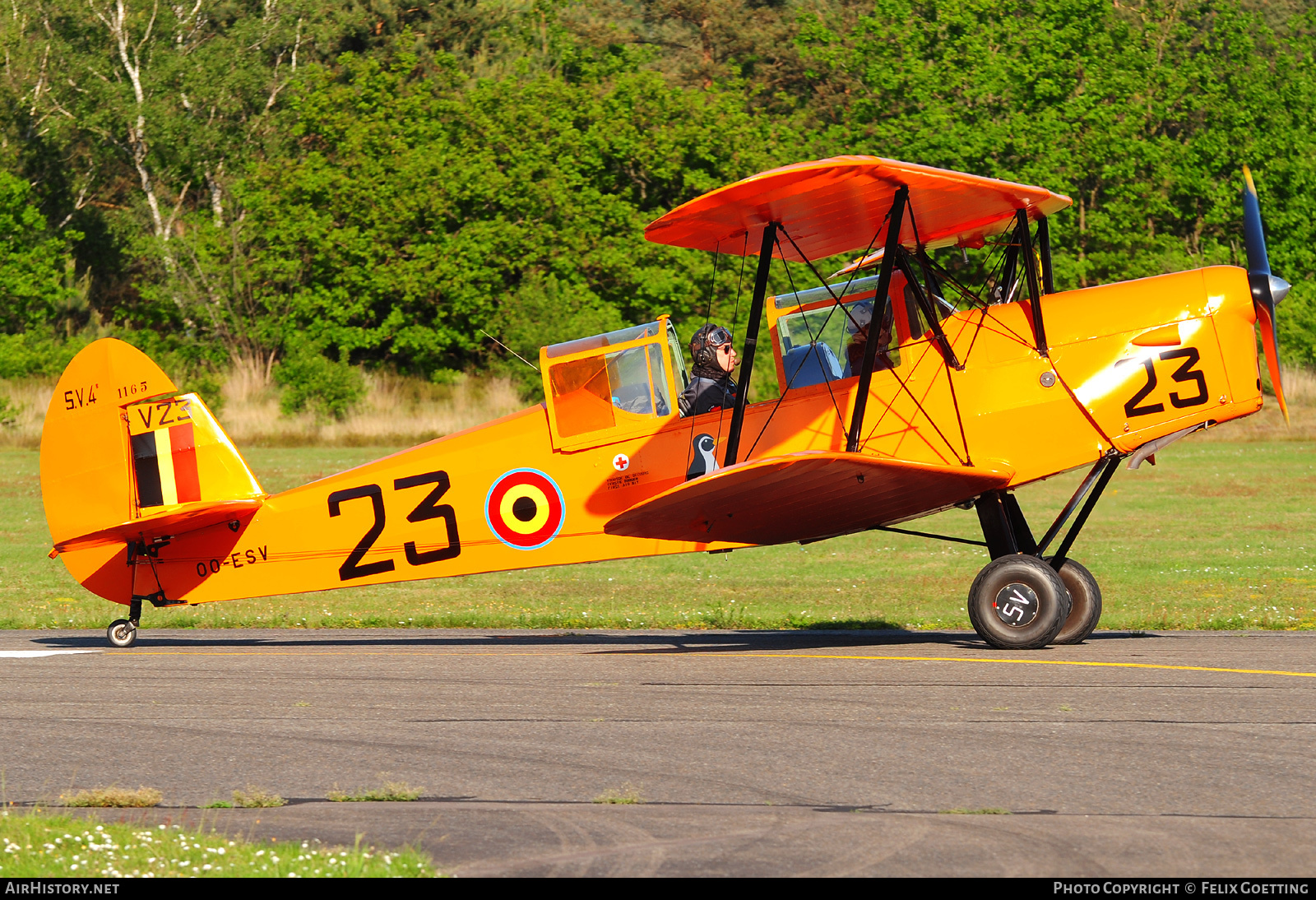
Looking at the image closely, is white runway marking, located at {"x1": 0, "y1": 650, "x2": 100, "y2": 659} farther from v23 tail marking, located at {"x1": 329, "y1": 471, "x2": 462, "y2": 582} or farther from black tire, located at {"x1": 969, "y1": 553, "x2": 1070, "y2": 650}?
black tire, located at {"x1": 969, "y1": 553, "x2": 1070, "y2": 650}

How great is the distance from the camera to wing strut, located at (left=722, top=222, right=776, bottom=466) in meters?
9.51

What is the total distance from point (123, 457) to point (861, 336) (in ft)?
19.3

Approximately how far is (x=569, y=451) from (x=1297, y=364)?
29080 mm

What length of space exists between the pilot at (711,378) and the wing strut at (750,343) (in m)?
0.32

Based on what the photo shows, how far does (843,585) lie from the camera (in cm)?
1636

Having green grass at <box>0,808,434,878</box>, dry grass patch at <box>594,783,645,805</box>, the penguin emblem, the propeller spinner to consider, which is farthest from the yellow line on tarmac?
green grass at <box>0,808,434,878</box>

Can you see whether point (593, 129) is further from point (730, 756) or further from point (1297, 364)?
point (730, 756)

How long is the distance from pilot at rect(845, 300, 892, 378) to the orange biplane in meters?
0.02

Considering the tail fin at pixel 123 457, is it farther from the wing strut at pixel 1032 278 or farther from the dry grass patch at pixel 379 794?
Answer: the wing strut at pixel 1032 278

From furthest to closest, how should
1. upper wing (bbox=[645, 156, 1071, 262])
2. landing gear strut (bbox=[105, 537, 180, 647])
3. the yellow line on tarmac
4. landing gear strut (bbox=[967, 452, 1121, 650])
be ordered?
landing gear strut (bbox=[105, 537, 180, 647])
landing gear strut (bbox=[967, 452, 1121, 650])
upper wing (bbox=[645, 156, 1071, 262])
the yellow line on tarmac

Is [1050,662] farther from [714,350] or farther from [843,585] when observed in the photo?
[843,585]

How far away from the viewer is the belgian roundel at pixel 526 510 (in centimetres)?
1056

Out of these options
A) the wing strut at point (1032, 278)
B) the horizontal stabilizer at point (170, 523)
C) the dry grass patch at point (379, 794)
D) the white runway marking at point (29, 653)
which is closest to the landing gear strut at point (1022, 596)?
the wing strut at point (1032, 278)
